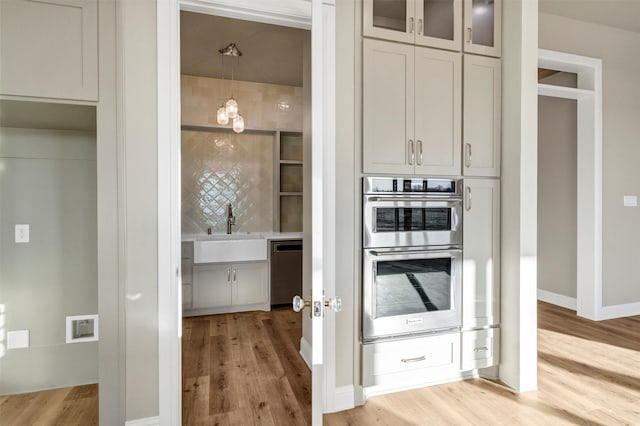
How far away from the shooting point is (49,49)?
5.68 ft

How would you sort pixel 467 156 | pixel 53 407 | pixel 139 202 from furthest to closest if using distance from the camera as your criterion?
pixel 467 156
pixel 53 407
pixel 139 202

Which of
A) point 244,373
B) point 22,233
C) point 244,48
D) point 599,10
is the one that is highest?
point 599,10

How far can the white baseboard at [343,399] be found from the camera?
2.17 m

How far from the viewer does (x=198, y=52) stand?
376 cm

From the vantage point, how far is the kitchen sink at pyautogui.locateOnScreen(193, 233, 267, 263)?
3.93 m

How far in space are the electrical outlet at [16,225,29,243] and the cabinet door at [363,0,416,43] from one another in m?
2.52

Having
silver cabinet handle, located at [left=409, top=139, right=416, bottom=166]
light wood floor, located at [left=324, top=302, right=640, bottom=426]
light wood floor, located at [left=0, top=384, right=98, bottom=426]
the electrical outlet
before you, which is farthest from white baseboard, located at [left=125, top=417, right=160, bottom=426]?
silver cabinet handle, located at [left=409, top=139, right=416, bottom=166]

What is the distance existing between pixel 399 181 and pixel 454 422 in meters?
1.44

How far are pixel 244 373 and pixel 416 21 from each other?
2744 millimetres

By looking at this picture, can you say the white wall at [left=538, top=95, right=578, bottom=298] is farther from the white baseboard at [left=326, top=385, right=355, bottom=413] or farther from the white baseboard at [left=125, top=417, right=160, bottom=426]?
the white baseboard at [left=125, top=417, right=160, bottom=426]

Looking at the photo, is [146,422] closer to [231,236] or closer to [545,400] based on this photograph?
[545,400]

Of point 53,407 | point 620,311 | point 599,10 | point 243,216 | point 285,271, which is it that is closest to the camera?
point 53,407

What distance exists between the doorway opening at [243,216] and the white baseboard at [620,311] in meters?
3.23

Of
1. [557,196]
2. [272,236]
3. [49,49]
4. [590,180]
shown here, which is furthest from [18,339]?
[557,196]
